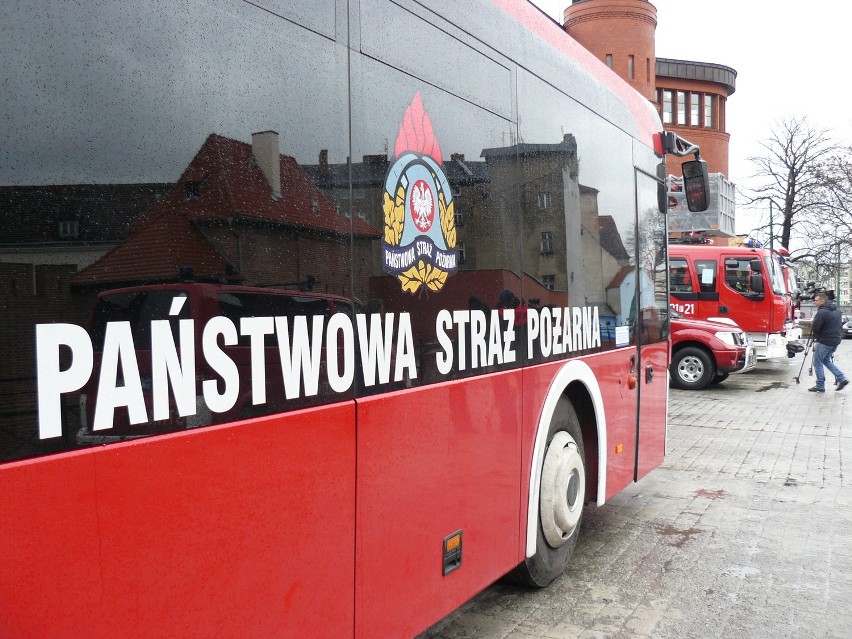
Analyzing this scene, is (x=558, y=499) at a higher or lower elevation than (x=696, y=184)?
lower

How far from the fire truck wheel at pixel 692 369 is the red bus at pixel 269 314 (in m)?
12.3

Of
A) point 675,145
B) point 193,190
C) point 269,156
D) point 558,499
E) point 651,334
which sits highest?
point 675,145

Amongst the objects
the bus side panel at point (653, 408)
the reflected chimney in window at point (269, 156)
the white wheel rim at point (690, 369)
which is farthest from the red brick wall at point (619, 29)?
the reflected chimney in window at point (269, 156)

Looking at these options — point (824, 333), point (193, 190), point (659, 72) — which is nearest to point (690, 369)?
point (824, 333)

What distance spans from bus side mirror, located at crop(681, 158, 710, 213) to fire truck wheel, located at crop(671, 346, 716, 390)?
9715 mm

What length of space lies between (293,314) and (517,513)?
1971mm

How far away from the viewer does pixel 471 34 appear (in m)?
3.22

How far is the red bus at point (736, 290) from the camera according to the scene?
17.2 meters

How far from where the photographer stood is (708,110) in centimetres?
5528

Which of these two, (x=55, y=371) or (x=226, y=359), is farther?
(x=226, y=359)

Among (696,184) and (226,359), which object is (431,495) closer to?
(226,359)

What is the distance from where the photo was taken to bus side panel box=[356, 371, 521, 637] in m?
2.49

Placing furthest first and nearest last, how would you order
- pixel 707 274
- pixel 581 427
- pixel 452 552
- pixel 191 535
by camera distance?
1. pixel 707 274
2. pixel 581 427
3. pixel 452 552
4. pixel 191 535

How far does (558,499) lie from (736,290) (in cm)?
1470
